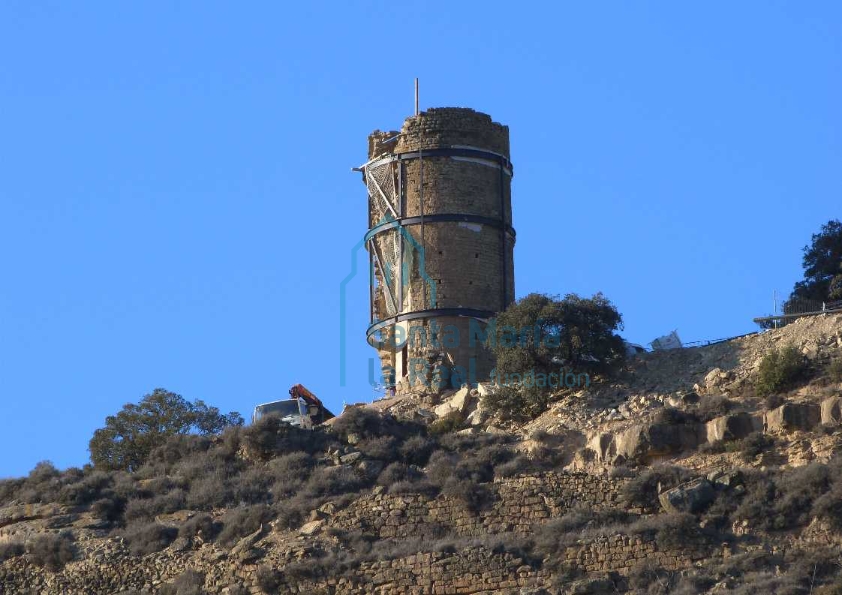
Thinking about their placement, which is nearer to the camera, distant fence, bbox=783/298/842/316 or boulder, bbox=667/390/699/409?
boulder, bbox=667/390/699/409

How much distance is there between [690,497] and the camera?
34844 millimetres

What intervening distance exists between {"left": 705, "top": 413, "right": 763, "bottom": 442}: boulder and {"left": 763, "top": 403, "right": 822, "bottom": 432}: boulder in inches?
16.1

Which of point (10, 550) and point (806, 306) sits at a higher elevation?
point (806, 306)

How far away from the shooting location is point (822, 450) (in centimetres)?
3578

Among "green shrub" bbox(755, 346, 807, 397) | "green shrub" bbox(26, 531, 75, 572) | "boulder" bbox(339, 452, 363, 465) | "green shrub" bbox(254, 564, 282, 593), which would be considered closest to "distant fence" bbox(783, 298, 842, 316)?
"green shrub" bbox(755, 346, 807, 397)

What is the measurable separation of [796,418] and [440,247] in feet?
35.3

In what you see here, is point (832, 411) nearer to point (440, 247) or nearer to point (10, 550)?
point (440, 247)

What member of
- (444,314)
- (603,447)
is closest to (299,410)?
(444,314)

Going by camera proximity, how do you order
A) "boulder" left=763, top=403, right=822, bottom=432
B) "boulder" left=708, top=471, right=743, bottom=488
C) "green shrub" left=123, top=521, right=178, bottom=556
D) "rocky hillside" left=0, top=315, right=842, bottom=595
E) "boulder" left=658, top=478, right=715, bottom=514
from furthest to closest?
1. "green shrub" left=123, top=521, right=178, bottom=556
2. "boulder" left=763, top=403, right=822, bottom=432
3. "boulder" left=708, top=471, right=743, bottom=488
4. "boulder" left=658, top=478, right=715, bottom=514
5. "rocky hillside" left=0, top=315, right=842, bottom=595

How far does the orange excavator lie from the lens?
4359cm

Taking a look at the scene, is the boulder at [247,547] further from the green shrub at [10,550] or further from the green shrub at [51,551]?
the green shrub at [10,550]

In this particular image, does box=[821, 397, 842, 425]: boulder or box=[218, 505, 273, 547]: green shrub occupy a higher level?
box=[821, 397, 842, 425]: boulder

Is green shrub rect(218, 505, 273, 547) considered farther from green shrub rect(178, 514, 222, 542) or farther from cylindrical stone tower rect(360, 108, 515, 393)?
cylindrical stone tower rect(360, 108, 515, 393)

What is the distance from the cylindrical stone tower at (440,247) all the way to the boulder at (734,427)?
8150 millimetres
